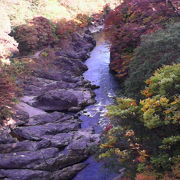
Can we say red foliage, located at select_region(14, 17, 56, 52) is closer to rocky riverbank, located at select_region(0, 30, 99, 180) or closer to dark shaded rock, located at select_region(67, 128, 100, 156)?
rocky riverbank, located at select_region(0, 30, 99, 180)

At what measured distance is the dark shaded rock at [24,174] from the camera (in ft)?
42.9

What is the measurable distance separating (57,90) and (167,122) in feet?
44.0

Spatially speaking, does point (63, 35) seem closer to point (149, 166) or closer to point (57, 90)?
point (57, 90)

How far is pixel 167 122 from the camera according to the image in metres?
8.51

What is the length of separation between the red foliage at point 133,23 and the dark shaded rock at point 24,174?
808 centimetres

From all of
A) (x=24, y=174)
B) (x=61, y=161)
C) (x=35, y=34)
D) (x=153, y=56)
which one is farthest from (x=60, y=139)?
(x=35, y=34)

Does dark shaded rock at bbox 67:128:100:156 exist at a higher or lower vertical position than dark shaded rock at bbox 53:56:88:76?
lower

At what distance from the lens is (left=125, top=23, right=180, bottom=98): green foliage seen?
13297 mm

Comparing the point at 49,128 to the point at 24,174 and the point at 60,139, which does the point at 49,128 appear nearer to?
the point at 60,139

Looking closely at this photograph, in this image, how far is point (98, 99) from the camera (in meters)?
21.5

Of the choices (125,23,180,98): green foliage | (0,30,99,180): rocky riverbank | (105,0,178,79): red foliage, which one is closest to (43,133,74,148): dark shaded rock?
(0,30,99,180): rocky riverbank

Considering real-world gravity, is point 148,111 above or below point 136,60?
below

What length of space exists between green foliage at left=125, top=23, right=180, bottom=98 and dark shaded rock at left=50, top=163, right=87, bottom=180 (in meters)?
3.80

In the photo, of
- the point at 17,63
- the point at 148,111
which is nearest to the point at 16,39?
the point at 17,63
